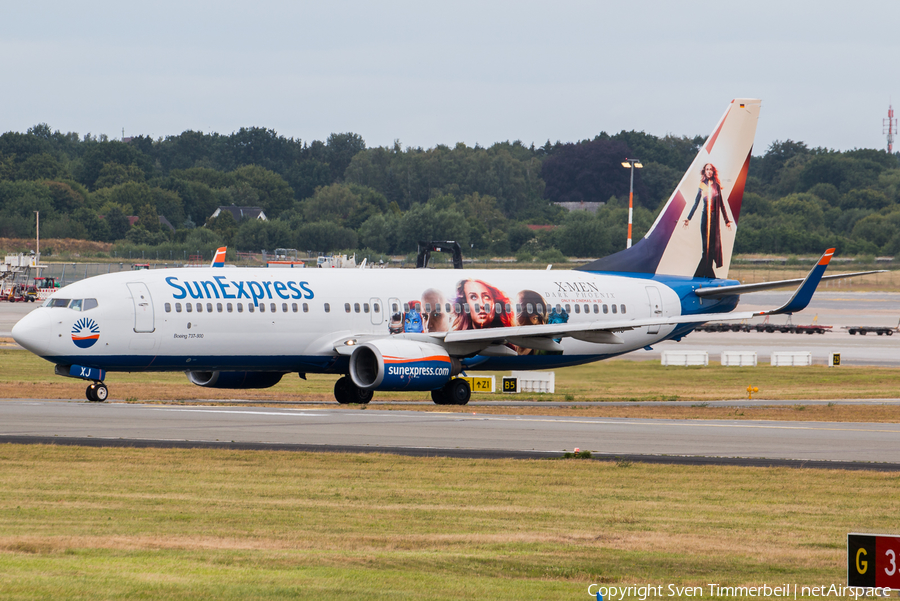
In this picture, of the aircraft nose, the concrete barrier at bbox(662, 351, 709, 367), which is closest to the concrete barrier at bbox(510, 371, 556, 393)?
the concrete barrier at bbox(662, 351, 709, 367)

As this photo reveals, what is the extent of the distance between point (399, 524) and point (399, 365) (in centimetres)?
2109

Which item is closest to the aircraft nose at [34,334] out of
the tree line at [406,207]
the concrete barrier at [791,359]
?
the concrete barrier at [791,359]

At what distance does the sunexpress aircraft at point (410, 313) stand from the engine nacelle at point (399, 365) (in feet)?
0.15

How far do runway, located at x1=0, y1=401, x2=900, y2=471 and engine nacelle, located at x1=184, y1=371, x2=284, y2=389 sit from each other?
4.13 metres

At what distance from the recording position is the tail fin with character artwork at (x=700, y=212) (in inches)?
1875

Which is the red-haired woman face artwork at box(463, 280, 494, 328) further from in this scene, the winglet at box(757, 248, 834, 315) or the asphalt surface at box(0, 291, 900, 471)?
the winglet at box(757, 248, 834, 315)

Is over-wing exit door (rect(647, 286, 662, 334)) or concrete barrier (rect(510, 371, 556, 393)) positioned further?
concrete barrier (rect(510, 371, 556, 393))

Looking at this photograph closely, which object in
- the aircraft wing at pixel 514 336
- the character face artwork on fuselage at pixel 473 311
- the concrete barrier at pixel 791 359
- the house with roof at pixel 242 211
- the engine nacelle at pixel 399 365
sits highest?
the house with roof at pixel 242 211

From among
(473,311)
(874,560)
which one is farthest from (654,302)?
(874,560)

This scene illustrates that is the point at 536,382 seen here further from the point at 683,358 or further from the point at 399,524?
the point at 399,524

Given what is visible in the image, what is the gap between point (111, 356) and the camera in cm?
3591

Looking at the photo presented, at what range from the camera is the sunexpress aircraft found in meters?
36.2

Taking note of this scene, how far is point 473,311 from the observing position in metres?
42.2

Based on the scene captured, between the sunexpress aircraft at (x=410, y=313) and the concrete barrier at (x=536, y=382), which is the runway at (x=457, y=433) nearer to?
the sunexpress aircraft at (x=410, y=313)
